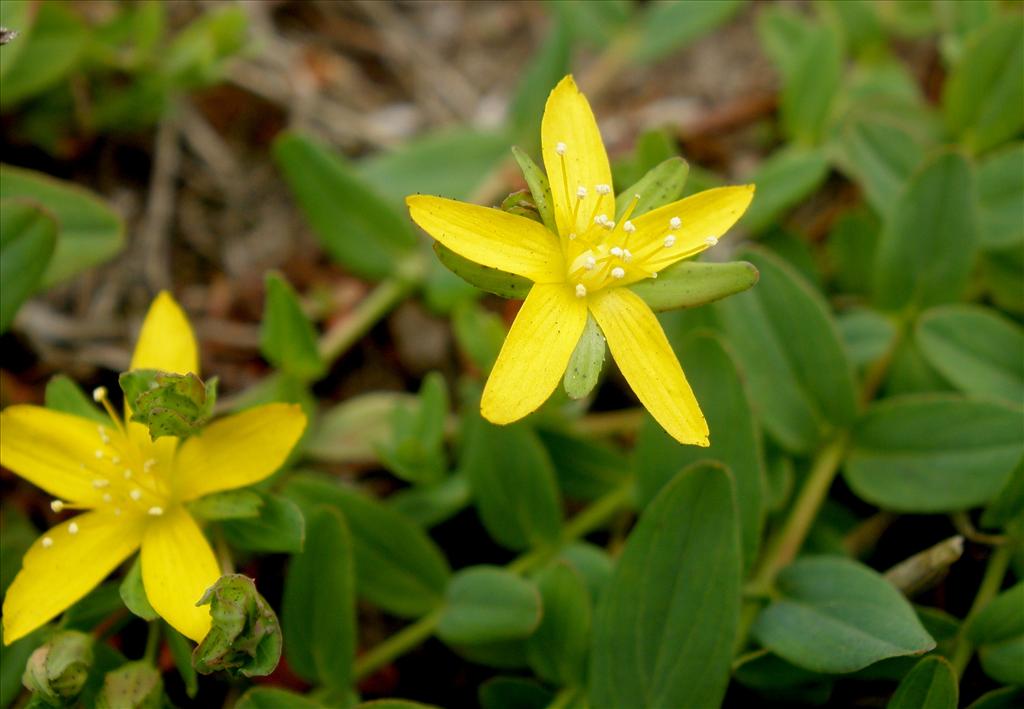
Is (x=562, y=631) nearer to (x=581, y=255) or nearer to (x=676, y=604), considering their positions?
(x=676, y=604)

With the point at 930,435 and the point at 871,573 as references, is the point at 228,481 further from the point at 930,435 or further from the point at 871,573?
the point at 930,435

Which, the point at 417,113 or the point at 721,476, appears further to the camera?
the point at 417,113

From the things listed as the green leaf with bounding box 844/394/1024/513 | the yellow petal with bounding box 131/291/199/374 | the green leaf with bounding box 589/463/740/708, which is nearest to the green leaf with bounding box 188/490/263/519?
the yellow petal with bounding box 131/291/199/374


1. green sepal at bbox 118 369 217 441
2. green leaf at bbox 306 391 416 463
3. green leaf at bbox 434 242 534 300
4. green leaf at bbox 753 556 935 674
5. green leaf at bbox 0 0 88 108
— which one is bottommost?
green leaf at bbox 753 556 935 674

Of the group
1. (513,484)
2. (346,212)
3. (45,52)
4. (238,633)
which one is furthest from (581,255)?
(45,52)

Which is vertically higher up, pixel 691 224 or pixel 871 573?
pixel 691 224

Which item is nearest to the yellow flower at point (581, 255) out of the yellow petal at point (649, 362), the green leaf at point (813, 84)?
the yellow petal at point (649, 362)

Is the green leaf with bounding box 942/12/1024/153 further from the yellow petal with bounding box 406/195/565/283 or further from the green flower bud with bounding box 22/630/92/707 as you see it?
the green flower bud with bounding box 22/630/92/707

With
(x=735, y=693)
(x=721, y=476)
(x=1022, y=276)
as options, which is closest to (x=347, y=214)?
(x=721, y=476)
